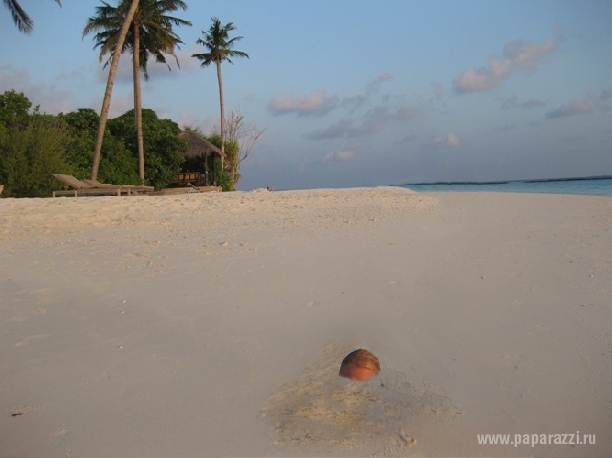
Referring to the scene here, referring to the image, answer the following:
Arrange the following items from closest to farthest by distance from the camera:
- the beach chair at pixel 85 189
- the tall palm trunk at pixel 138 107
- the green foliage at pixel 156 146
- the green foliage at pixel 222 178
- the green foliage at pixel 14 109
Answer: the beach chair at pixel 85 189 < the green foliage at pixel 14 109 < the tall palm trunk at pixel 138 107 < the green foliage at pixel 156 146 < the green foliage at pixel 222 178

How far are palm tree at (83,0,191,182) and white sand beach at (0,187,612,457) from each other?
55.9 ft

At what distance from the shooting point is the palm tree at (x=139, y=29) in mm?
22109

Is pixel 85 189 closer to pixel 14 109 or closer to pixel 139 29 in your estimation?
pixel 14 109

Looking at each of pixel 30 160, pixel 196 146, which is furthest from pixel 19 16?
pixel 196 146

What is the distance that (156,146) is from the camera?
24.4 meters

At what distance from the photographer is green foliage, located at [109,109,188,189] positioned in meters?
24.0

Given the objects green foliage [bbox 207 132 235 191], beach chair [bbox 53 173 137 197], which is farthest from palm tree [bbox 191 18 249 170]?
beach chair [bbox 53 173 137 197]

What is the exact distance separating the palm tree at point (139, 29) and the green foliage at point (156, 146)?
1488 mm

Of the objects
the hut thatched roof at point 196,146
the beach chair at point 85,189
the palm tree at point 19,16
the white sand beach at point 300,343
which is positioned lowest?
the white sand beach at point 300,343

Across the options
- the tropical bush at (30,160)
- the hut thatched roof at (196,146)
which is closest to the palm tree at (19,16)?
the tropical bush at (30,160)

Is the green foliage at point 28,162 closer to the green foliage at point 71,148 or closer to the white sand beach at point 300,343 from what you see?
the green foliage at point 71,148

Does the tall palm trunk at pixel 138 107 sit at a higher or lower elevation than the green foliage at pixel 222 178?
higher

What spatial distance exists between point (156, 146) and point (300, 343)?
22.4 metres

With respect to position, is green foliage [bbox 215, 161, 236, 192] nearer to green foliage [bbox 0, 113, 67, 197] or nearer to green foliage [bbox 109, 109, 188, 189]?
green foliage [bbox 109, 109, 188, 189]
